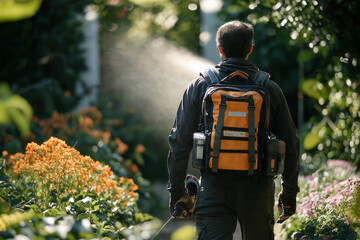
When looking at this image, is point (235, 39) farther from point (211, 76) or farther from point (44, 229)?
point (44, 229)

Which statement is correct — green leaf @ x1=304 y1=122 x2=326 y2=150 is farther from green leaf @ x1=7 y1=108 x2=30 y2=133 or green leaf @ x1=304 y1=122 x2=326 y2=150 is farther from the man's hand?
green leaf @ x1=7 y1=108 x2=30 y2=133

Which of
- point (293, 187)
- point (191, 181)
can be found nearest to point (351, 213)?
point (293, 187)

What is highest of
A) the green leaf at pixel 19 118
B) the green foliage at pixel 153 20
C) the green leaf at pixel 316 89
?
the green foliage at pixel 153 20

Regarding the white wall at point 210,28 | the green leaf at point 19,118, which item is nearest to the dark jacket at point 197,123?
the green leaf at point 19,118

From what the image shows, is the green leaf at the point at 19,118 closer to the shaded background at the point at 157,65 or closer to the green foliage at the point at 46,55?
the shaded background at the point at 157,65

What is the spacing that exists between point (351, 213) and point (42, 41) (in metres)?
5.28

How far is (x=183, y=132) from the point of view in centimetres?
227

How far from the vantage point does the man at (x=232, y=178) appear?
7.01 feet

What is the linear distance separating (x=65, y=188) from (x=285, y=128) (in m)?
1.27

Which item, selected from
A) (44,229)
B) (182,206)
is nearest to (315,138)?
(182,206)

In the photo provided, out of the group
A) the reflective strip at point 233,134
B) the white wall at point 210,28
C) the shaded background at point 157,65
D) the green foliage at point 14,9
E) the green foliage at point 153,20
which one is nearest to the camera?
the green foliage at point 14,9

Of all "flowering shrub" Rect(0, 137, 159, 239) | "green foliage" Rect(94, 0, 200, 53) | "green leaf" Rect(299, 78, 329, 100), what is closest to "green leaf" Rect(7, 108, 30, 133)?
"flowering shrub" Rect(0, 137, 159, 239)

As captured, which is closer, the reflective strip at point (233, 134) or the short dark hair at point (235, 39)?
the reflective strip at point (233, 134)

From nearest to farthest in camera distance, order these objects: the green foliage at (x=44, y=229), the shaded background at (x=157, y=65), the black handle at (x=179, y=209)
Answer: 1. the green foliage at (x=44, y=229)
2. the black handle at (x=179, y=209)
3. the shaded background at (x=157, y=65)
